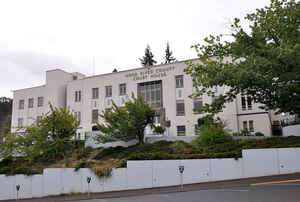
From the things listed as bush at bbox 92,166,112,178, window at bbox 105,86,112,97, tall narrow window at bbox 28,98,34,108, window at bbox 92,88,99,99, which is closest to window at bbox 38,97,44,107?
tall narrow window at bbox 28,98,34,108

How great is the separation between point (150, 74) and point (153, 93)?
9.46 ft

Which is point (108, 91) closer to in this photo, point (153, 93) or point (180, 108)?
point (153, 93)

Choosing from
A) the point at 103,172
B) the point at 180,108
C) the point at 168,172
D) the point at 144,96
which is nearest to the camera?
the point at 168,172

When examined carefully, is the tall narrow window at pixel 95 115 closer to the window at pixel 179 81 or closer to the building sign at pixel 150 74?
the building sign at pixel 150 74

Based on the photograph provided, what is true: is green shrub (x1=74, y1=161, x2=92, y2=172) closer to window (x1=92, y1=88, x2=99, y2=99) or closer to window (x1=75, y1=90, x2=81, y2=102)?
window (x1=92, y1=88, x2=99, y2=99)

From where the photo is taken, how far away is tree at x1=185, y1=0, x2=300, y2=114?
47.6ft

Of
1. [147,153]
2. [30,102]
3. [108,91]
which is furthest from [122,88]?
[147,153]

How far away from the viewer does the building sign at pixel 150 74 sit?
39.6 meters

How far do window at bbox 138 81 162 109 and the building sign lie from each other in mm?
928

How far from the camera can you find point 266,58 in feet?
50.3

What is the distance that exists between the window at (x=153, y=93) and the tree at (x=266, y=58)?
21432 mm

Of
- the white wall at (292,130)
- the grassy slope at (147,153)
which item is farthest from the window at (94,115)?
the white wall at (292,130)

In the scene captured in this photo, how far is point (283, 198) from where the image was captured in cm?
1031

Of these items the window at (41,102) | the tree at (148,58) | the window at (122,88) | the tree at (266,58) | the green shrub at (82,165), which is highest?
the tree at (148,58)
